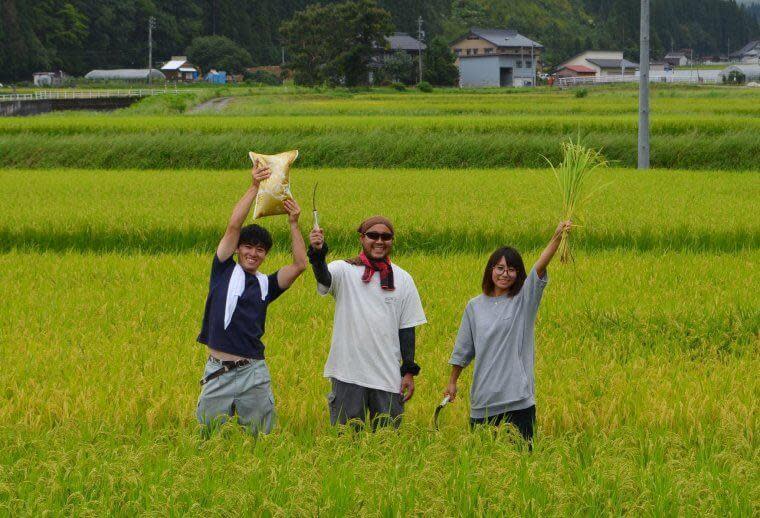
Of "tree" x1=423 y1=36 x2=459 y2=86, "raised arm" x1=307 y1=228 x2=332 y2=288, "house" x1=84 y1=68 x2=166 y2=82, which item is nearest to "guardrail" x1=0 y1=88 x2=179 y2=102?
"house" x1=84 y1=68 x2=166 y2=82

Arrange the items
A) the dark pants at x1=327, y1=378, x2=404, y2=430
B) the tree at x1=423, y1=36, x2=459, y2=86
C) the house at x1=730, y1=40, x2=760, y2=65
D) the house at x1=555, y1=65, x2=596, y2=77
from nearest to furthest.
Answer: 1. the dark pants at x1=327, y1=378, x2=404, y2=430
2. the tree at x1=423, y1=36, x2=459, y2=86
3. the house at x1=555, y1=65, x2=596, y2=77
4. the house at x1=730, y1=40, x2=760, y2=65

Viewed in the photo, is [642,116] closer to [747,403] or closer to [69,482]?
[747,403]

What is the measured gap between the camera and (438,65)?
74.1m

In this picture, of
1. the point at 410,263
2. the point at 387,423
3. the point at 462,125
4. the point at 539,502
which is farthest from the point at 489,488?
the point at 462,125

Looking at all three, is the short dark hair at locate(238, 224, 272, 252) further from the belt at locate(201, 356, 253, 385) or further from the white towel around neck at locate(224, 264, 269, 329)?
the belt at locate(201, 356, 253, 385)

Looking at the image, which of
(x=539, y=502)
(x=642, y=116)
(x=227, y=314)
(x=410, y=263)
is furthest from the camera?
(x=642, y=116)

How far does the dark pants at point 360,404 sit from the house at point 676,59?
467 feet

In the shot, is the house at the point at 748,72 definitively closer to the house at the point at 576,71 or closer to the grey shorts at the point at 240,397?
the house at the point at 576,71

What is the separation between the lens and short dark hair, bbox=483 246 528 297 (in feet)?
14.7

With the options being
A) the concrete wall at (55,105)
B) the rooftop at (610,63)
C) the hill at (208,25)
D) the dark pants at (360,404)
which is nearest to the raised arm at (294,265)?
the dark pants at (360,404)

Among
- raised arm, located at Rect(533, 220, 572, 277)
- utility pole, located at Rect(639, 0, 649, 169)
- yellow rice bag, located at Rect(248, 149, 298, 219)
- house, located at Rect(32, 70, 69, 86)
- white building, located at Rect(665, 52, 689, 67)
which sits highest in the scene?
white building, located at Rect(665, 52, 689, 67)

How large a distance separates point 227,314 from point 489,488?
1501 mm

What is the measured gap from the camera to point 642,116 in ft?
62.0

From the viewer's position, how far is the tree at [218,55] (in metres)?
93.1
